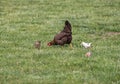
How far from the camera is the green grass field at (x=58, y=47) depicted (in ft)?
28.6

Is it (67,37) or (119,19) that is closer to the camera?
(67,37)

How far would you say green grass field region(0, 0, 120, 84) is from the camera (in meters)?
→ 8.71

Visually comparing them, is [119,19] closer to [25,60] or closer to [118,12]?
[118,12]

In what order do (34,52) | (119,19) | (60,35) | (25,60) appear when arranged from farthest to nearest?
(119,19) → (60,35) → (34,52) → (25,60)

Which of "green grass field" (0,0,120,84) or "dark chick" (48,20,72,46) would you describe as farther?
"dark chick" (48,20,72,46)

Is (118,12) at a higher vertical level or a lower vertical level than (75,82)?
lower

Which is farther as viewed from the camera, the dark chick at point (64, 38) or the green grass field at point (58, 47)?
the dark chick at point (64, 38)

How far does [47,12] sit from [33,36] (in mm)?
5228

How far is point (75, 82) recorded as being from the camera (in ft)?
27.1

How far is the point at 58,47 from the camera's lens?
11.4 m

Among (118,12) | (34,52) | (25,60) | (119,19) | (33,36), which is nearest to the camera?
(25,60)

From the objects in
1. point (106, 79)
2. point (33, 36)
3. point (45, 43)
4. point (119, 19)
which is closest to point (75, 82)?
point (106, 79)

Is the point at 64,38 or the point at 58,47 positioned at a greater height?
the point at 64,38

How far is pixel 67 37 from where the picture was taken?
37.3ft
